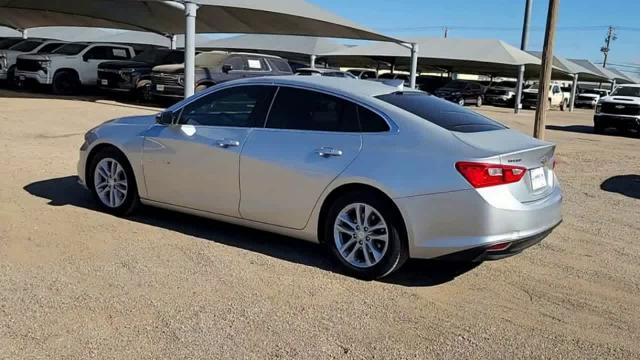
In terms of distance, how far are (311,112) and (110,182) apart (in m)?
2.38

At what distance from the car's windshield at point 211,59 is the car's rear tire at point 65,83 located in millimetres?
4921

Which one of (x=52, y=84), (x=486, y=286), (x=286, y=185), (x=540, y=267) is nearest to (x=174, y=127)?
(x=286, y=185)

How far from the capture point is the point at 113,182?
21.1 ft

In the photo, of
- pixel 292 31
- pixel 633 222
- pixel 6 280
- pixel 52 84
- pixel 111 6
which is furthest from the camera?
pixel 111 6

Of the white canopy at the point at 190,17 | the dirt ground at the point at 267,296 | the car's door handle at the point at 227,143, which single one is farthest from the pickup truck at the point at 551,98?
the car's door handle at the point at 227,143

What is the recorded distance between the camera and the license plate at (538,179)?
484cm

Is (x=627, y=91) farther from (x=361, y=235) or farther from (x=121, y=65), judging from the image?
(x=361, y=235)

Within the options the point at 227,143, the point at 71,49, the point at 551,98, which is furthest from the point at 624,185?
the point at 551,98

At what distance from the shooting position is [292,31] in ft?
78.7

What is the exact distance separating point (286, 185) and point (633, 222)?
4417 mm

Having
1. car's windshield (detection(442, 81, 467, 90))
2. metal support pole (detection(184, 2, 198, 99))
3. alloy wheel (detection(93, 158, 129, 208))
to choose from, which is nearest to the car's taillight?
alloy wheel (detection(93, 158, 129, 208))

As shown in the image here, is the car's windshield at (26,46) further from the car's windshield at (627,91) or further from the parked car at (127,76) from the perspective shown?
the car's windshield at (627,91)

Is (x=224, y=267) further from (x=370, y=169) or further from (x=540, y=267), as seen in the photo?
(x=540, y=267)

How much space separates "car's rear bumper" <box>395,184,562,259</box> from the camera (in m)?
4.50
